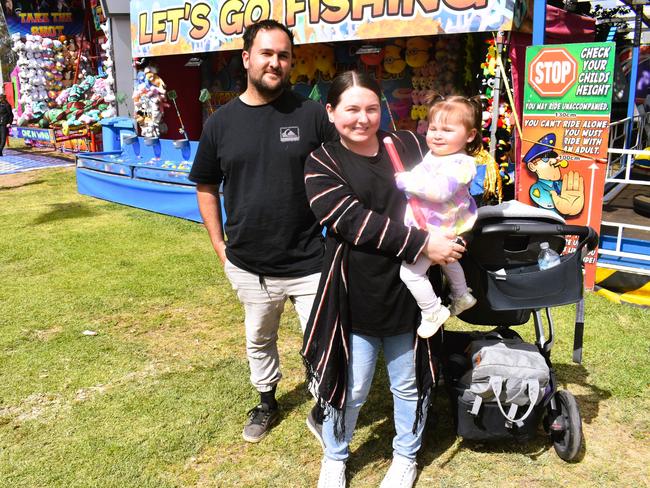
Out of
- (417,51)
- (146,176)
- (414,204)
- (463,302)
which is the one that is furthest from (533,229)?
(146,176)

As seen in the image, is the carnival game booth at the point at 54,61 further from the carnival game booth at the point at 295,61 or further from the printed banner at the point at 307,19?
the printed banner at the point at 307,19

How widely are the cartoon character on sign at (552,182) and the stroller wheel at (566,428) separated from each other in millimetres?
2594

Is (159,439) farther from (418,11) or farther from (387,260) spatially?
(418,11)

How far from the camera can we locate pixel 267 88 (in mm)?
2535

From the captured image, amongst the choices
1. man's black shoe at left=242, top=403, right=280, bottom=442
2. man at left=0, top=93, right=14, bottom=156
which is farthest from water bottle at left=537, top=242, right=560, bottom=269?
man at left=0, top=93, right=14, bottom=156

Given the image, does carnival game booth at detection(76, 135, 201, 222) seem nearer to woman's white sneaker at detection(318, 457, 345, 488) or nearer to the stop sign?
the stop sign

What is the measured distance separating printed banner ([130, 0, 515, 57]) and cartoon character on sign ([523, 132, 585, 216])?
5.06 ft

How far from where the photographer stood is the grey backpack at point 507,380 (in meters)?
2.58

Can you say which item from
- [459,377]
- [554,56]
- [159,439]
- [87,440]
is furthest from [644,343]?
[87,440]

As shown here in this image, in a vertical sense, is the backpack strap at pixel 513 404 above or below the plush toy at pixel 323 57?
below

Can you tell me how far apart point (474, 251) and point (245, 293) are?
109 cm

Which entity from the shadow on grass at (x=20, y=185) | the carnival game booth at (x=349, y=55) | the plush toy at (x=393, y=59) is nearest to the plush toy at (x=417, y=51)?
the carnival game booth at (x=349, y=55)

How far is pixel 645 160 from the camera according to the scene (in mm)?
8641

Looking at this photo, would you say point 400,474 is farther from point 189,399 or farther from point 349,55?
point 349,55
